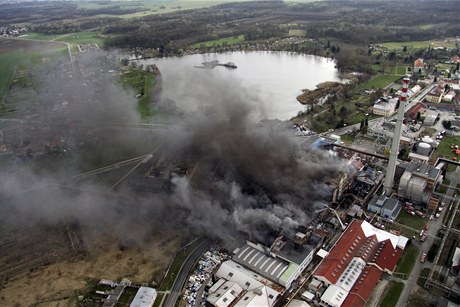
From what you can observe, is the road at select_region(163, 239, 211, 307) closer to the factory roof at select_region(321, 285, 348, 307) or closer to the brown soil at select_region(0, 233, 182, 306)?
the brown soil at select_region(0, 233, 182, 306)

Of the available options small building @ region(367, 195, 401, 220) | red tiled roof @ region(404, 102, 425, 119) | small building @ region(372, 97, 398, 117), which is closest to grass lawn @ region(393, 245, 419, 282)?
small building @ region(367, 195, 401, 220)

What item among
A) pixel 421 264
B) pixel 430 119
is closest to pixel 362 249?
pixel 421 264

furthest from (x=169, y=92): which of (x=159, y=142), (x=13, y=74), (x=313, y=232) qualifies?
(x=313, y=232)

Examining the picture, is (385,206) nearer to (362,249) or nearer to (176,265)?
(362,249)

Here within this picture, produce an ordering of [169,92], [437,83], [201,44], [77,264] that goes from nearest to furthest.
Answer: [77,264]
[169,92]
[437,83]
[201,44]

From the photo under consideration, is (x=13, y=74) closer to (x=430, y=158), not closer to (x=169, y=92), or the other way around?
(x=169, y=92)
